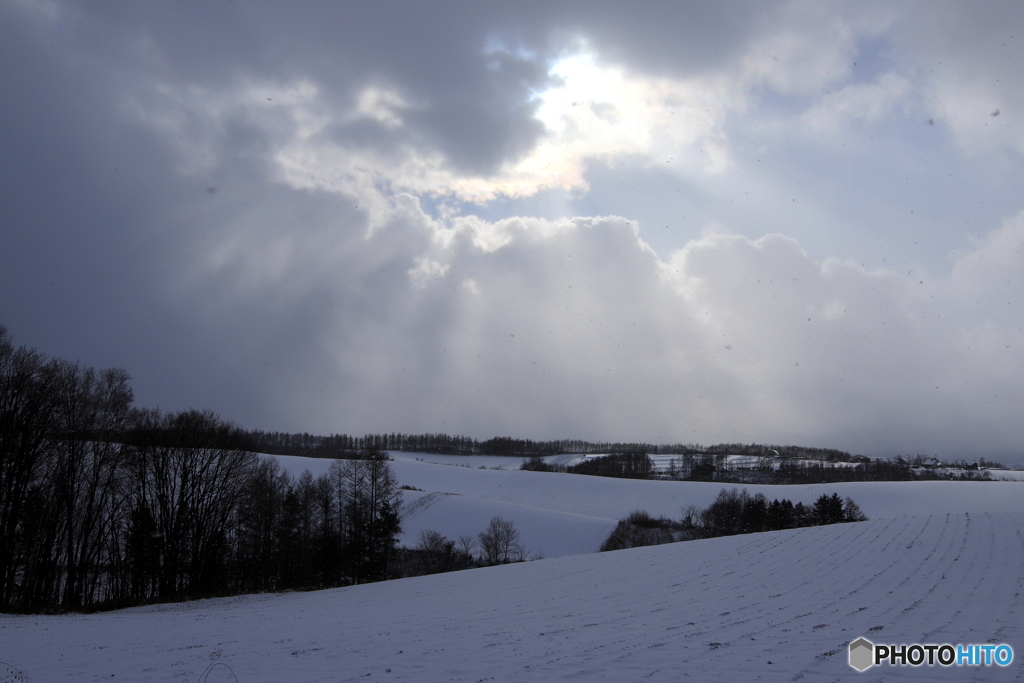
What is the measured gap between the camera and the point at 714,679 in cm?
794

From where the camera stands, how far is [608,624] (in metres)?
13.3

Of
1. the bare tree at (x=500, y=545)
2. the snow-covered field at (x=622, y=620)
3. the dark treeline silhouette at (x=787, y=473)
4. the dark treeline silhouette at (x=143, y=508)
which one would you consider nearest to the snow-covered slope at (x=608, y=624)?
the snow-covered field at (x=622, y=620)

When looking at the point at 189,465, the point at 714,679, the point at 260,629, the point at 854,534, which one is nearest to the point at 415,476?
the point at 189,465

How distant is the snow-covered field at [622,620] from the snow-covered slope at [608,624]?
70mm

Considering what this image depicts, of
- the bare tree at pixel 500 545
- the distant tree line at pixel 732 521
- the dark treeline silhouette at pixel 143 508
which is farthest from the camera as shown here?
the distant tree line at pixel 732 521

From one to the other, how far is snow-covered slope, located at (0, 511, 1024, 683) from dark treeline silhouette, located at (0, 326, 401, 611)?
Result: 9293 mm

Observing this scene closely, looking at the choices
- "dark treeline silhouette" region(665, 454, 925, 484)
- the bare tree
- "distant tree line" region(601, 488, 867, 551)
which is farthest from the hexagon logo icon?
"dark treeline silhouette" region(665, 454, 925, 484)

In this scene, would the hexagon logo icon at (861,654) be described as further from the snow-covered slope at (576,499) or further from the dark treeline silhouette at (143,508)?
the snow-covered slope at (576,499)

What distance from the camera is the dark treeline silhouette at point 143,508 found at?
25.8m

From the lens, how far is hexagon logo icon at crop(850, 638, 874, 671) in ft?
28.5

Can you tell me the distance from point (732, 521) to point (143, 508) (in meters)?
59.2

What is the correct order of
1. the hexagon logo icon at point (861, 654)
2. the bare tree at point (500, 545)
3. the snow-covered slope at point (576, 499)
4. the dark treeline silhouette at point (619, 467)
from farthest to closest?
the dark treeline silhouette at point (619, 467)
the snow-covered slope at point (576, 499)
the bare tree at point (500, 545)
the hexagon logo icon at point (861, 654)

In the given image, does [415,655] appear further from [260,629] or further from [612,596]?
[612,596]

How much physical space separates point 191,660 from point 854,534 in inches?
1271
